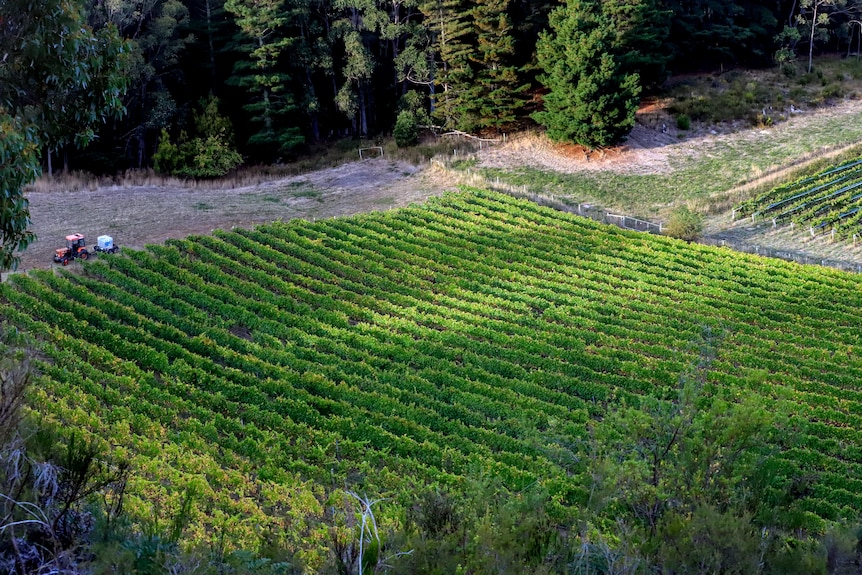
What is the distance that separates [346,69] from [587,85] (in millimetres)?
14575

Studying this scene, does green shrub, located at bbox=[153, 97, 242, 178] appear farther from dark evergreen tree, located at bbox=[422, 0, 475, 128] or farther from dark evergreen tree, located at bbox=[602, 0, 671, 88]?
dark evergreen tree, located at bbox=[602, 0, 671, 88]

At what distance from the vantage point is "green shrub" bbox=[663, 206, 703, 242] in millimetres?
35531

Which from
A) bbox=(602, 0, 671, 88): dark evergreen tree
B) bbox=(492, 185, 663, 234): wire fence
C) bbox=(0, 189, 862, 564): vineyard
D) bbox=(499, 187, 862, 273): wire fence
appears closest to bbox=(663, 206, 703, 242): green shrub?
bbox=(499, 187, 862, 273): wire fence

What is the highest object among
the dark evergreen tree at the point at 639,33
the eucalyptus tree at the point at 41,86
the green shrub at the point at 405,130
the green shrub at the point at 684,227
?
the dark evergreen tree at the point at 639,33

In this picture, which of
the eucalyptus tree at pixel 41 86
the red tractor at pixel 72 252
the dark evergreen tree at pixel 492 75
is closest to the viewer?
the eucalyptus tree at pixel 41 86

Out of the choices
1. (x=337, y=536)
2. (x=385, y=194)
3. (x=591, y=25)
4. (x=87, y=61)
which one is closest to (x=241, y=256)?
(x=385, y=194)

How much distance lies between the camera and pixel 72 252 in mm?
28266

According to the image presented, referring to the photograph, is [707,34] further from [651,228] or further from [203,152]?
[203,152]

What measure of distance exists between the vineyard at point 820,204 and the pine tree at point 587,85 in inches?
341

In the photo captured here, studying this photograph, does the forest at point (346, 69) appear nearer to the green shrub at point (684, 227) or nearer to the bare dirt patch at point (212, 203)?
the bare dirt patch at point (212, 203)

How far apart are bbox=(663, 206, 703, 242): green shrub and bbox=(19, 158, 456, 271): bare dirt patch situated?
10707 millimetres

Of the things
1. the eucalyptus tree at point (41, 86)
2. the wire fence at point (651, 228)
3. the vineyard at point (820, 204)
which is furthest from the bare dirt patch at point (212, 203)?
the eucalyptus tree at point (41, 86)

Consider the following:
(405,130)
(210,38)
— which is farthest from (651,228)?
(210,38)

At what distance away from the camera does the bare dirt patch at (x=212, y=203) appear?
3175 cm
